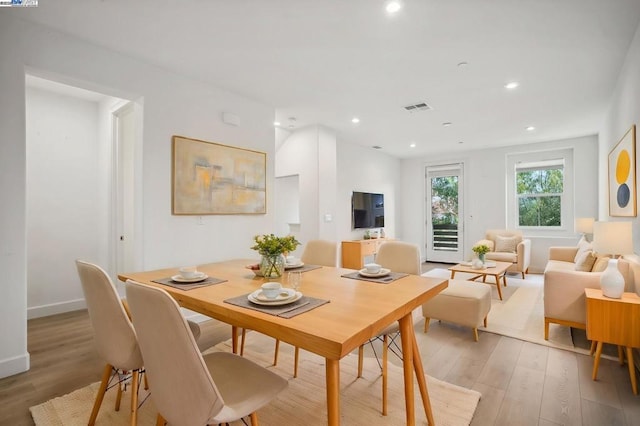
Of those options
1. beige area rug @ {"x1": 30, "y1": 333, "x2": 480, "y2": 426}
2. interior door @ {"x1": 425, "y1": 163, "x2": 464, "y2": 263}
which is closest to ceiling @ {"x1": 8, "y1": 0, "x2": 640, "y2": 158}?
beige area rug @ {"x1": 30, "y1": 333, "x2": 480, "y2": 426}

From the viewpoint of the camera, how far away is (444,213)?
25.3 feet

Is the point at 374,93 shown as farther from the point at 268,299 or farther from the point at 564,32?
the point at 268,299

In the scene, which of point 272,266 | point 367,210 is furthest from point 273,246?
point 367,210

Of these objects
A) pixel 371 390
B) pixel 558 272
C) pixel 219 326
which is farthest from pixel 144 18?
pixel 558 272

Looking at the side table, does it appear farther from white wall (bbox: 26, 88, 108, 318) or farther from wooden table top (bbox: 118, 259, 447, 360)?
white wall (bbox: 26, 88, 108, 318)

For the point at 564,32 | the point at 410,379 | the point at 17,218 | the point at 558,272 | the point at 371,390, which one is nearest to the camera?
the point at 410,379

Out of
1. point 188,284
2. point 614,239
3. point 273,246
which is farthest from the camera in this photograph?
point 614,239

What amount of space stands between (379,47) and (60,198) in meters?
4.04

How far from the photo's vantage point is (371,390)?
209cm

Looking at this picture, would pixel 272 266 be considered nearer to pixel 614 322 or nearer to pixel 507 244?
pixel 614 322

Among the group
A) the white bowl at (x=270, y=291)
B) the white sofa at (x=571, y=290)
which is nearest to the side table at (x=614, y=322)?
the white sofa at (x=571, y=290)

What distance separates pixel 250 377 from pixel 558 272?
2.83m

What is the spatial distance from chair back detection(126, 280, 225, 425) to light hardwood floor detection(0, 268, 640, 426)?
4.66ft

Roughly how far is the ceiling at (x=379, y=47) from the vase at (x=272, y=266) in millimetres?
1731
